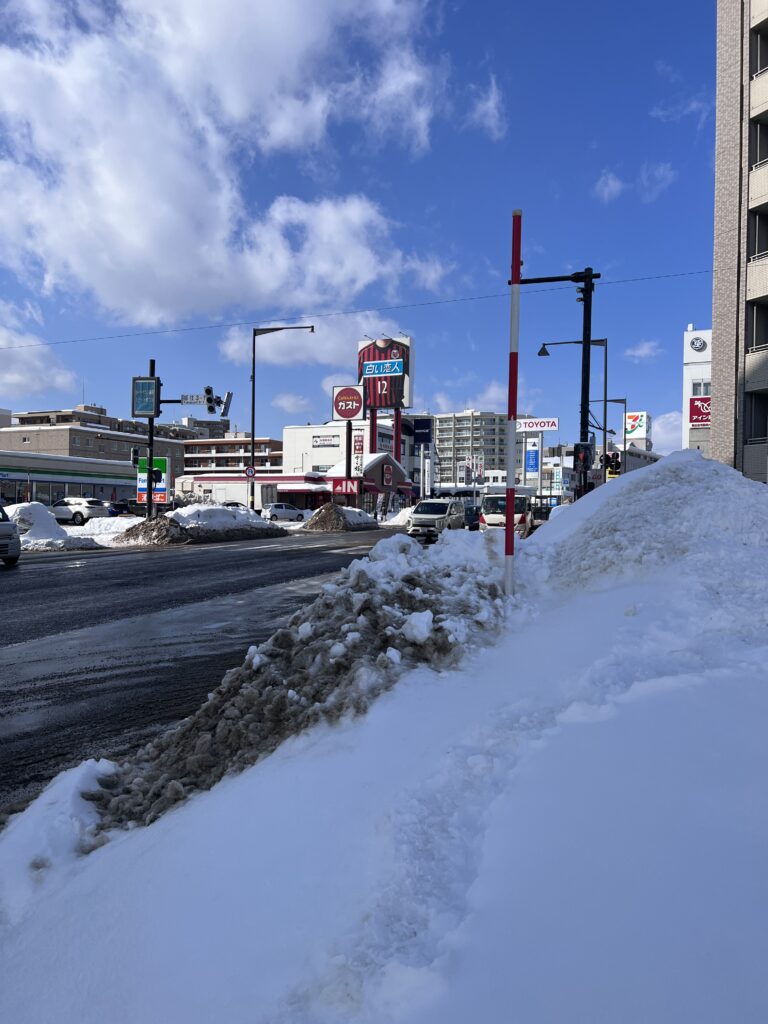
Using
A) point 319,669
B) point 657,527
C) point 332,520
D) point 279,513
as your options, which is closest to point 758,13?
point 657,527

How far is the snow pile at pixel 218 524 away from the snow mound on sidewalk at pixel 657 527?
2447 centimetres

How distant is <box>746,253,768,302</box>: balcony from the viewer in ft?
81.7

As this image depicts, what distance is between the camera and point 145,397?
103 ft

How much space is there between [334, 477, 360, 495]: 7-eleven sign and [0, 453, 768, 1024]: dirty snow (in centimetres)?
5065

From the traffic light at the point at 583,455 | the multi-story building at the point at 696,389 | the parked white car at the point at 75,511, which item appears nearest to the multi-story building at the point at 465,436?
the multi-story building at the point at 696,389

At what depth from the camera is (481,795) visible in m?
2.63

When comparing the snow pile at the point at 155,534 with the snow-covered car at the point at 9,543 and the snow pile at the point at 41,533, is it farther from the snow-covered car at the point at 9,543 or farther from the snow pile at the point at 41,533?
the snow-covered car at the point at 9,543

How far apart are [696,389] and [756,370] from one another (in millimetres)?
29890

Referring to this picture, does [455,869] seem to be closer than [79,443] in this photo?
Yes

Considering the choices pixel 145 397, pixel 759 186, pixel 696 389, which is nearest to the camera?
pixel 759 186

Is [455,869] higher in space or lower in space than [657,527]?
lower

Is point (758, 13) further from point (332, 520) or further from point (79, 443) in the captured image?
point (79, 443)

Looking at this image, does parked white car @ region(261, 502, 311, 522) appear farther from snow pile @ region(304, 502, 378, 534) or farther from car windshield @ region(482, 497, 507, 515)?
car windshield @ region(482, 497, 507, 515)

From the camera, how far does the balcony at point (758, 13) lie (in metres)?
24.8
